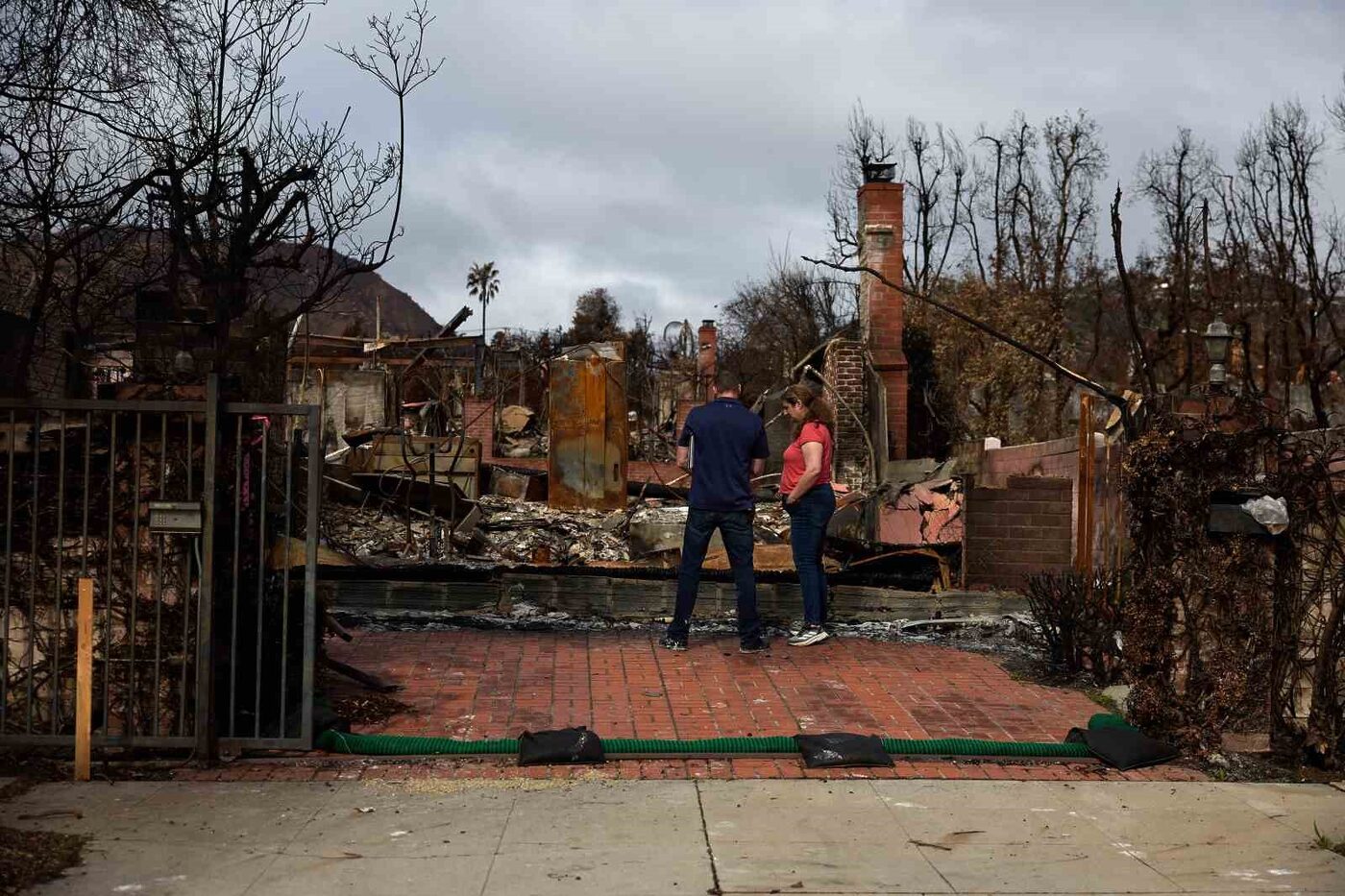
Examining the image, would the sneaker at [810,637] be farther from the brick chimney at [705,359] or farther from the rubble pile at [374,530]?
the brick chimney at [705,359]

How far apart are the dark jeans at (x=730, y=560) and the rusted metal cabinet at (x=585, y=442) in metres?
9.15

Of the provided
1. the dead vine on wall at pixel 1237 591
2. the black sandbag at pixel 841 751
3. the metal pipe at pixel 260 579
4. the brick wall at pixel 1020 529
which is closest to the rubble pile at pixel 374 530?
the brick wall at pixel 1020 529

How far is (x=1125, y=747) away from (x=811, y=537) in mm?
3212

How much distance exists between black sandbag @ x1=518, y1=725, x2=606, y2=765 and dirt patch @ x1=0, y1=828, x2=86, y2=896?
1.89 m

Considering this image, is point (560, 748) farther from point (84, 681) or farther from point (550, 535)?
point (550, 535)

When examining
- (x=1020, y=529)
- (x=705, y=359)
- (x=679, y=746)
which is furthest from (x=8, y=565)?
(x=705, y=359)

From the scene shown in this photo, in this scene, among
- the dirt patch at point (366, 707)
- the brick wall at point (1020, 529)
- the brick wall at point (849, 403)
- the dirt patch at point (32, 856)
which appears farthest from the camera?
the brick wall at point (849, 403)

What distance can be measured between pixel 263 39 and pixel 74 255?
239 centimetres

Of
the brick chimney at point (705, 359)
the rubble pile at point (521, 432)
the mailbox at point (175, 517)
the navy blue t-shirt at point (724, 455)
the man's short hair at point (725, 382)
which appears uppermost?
the brick chimney at point (705, 359)

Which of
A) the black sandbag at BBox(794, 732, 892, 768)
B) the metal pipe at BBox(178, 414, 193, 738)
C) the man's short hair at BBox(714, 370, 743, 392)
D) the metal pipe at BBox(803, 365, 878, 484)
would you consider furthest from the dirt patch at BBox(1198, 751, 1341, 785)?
the metal pipe at BBox(803, 365, 878, 484)

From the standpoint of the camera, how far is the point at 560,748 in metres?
5.80

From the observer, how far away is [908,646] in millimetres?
9172

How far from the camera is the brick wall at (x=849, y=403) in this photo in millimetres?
18359

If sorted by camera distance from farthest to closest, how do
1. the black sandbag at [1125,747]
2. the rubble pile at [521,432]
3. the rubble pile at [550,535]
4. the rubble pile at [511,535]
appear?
the rubble pile at [521,432], the rubble pile at [550,535], the rubble pile at [511,535], the black sandbag at [1125,747]
